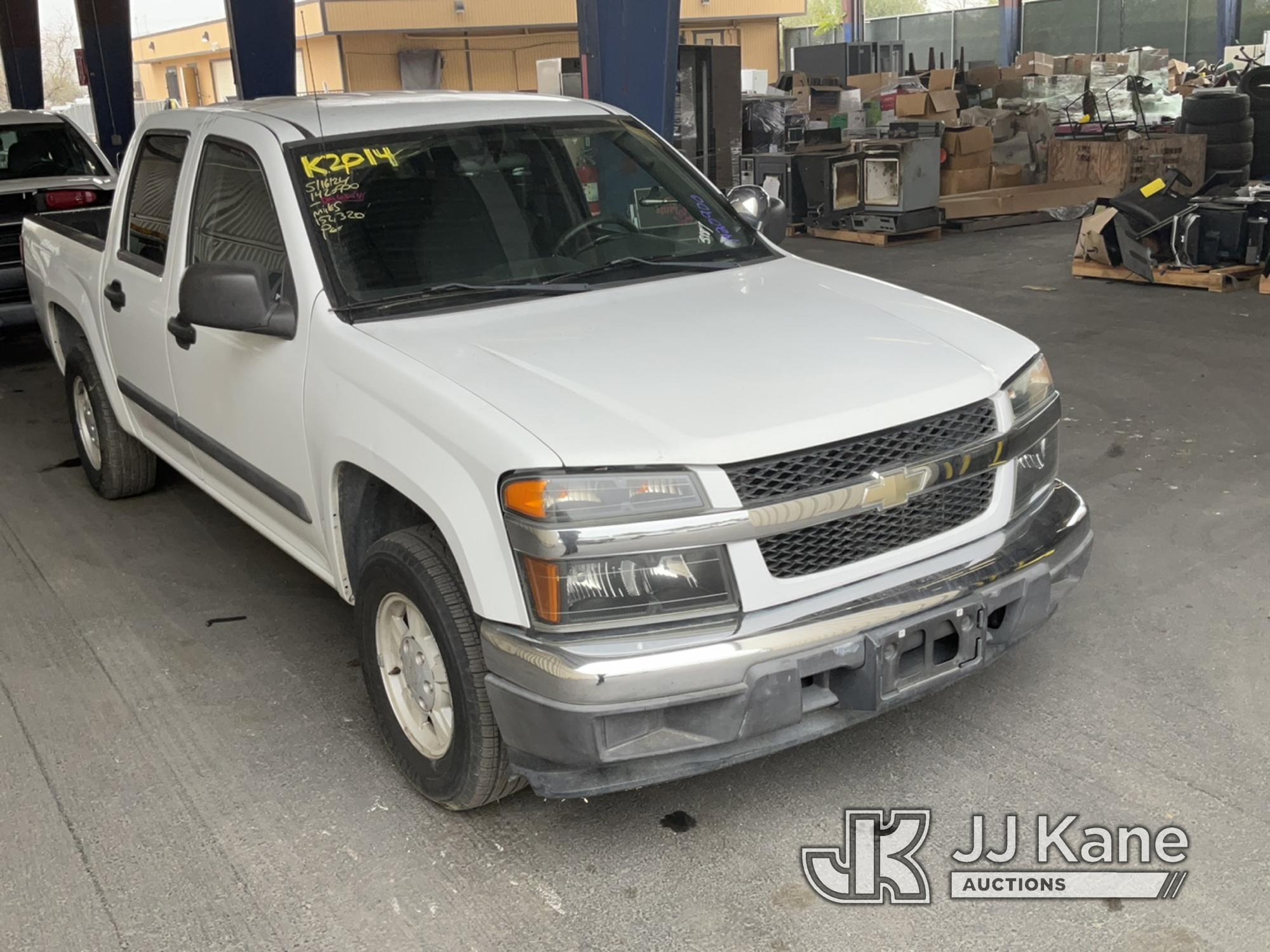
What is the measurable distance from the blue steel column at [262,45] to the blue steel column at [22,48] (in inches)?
430

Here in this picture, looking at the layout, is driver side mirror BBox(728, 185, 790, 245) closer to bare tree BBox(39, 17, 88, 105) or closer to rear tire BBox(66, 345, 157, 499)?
rear tire BBox(66, 345, 157, 499)

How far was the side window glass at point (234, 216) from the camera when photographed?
3.70 m

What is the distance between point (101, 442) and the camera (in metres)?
5.63

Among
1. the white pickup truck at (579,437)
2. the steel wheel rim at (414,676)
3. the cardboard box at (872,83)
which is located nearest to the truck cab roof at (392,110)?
the white pickup truck at (579,437)

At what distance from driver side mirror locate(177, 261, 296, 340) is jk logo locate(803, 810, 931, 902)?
2.06 meters

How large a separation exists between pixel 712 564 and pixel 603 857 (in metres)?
0.88

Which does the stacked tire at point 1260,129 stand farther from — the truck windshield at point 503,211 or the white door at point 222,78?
the white door at point 222,78

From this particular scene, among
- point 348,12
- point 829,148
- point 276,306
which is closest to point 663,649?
point 276,306

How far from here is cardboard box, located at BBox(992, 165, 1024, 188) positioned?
14711mm

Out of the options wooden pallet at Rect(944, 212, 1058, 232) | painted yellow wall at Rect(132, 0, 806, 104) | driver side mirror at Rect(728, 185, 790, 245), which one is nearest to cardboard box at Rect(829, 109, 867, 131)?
wooden pallet at Rect(944, 212, 1058, 232)

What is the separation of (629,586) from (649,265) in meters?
1.54

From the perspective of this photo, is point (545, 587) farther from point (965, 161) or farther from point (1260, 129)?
point (1260, 129)

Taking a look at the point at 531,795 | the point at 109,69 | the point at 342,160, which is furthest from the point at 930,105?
the point at 531,795

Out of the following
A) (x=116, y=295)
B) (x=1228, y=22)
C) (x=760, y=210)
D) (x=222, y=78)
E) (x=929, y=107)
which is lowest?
(x=116, y=295)
